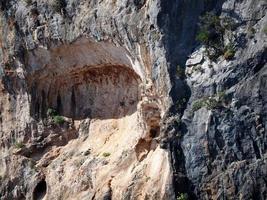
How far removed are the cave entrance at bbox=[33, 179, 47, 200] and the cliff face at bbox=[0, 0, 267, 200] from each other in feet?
0.14

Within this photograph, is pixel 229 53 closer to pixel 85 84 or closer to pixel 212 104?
pixel 212 104

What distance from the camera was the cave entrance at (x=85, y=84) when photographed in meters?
23.8

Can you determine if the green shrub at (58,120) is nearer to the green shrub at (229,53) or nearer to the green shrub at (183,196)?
the green shrub at (183,196)

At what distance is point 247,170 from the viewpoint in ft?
61.4

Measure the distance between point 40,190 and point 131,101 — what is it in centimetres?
420

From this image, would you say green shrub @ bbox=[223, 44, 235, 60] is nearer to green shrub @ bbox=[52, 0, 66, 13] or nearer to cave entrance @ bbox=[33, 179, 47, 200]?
green shrub @ bbox=[52, 0, 66, 13]

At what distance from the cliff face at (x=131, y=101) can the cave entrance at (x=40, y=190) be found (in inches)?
1.7

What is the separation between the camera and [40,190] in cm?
2502

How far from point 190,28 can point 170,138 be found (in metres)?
2.98

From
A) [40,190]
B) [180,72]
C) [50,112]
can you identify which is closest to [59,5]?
[50,112]

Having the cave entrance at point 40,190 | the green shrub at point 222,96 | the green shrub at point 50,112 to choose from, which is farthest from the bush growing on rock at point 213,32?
the cave entrance at point 40,190

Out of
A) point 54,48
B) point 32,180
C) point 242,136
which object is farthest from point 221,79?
point 32,180

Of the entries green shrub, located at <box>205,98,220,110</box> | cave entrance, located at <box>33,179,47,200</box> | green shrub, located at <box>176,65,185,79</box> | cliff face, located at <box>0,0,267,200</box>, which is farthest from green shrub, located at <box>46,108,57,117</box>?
green shrub, located at <box>205,98,220,110</box>

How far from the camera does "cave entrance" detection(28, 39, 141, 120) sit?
23.8m
